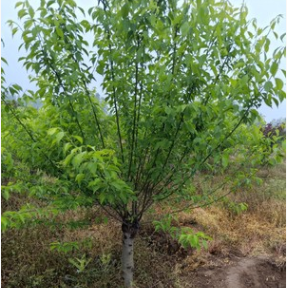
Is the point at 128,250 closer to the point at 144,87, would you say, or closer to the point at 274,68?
the point at 144,87

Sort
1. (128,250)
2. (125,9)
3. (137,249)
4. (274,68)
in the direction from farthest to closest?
1. (137,249)
2. (128,250)
3. (125,9)
4. (274,68)

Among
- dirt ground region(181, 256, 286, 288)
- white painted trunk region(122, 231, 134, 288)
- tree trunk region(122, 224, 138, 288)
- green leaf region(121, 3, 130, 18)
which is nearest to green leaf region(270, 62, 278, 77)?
green leaf region(121, 3, 130, 18)

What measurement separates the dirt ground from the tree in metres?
1.83

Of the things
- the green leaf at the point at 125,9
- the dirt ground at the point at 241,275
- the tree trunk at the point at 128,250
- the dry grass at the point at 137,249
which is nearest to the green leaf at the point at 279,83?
the green leaf at the point at 125,9

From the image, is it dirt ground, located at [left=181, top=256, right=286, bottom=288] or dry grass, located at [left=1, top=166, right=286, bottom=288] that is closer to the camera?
dry grass, located at [left=1, top=166, right=286, bottom=288]

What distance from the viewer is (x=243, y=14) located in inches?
91.5

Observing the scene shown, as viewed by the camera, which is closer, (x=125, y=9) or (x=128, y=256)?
(x=125, y=9)

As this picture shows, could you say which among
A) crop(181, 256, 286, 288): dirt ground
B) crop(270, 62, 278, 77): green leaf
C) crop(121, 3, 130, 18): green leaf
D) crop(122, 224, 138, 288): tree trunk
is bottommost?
crop(181, 256, 286, 288): dirt ground

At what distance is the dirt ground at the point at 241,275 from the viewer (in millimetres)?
4055

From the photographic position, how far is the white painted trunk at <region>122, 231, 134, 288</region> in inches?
132

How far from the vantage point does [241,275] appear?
421 centimetres

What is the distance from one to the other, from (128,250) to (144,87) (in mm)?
1745

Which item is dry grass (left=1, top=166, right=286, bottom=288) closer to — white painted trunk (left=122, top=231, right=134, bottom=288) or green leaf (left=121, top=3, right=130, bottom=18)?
white painted trunk (left=122, top=231, right=134, bottom=288)

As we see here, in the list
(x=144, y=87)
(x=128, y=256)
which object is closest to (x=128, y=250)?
(x=128, y=256)
